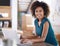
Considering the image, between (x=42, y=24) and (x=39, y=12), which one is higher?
(x=39, y=12)

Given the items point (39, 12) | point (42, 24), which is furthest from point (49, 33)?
point (39, 12)

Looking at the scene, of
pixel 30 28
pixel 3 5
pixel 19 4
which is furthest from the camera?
pixel 3 5

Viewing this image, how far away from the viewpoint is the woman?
4.24 feet

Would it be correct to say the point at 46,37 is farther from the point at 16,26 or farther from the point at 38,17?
the point at 16,26

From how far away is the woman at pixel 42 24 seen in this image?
1292mm

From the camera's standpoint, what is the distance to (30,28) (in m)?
1.58

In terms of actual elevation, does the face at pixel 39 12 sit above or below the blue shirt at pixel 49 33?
above

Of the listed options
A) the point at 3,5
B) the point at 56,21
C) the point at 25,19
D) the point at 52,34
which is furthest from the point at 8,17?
the point at 52,34

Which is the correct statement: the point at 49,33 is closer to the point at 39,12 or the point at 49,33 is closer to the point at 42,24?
the point at 42,24

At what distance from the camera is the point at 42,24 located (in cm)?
132

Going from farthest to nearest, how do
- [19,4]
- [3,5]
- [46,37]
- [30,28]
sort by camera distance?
[3,5], [19,4], [30,28], [46,37]

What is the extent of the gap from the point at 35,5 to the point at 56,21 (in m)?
0.38

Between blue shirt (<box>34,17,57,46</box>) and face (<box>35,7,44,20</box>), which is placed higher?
face (<box>35,7,44,20</box>)

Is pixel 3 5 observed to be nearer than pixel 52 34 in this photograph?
No
